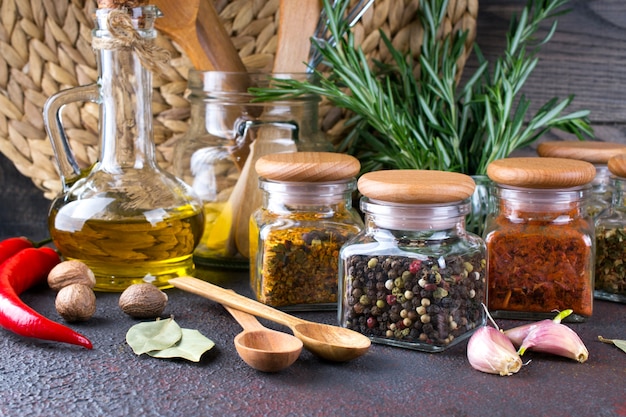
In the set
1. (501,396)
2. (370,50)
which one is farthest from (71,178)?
(501,396)

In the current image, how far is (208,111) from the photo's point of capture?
1.09 m

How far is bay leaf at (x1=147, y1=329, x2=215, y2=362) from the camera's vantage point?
76cm

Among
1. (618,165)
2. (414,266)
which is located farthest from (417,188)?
(618,165)

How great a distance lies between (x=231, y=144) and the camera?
109 centimetres

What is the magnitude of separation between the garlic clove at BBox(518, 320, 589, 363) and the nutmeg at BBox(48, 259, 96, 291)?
→ 0.50m

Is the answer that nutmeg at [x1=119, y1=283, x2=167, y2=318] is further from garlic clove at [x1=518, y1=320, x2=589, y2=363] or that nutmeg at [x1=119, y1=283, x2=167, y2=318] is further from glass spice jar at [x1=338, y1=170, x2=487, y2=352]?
garlic clove at [x1=518, y1=320, x2=589, y2=363]

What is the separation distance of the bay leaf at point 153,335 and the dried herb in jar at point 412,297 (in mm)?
179

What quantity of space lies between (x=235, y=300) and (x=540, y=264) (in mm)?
334

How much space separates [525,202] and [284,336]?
0.30m

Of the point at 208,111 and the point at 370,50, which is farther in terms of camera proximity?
the point at 370,50

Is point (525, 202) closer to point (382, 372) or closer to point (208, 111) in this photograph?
point (382, 372)

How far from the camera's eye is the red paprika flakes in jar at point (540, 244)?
845 mm

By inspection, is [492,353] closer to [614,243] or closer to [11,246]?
[614,243]

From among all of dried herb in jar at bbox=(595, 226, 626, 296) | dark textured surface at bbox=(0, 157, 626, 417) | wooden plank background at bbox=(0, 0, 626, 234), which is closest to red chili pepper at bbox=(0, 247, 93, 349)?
dark textured surface at bbox=(0, 157, 626, 417)
